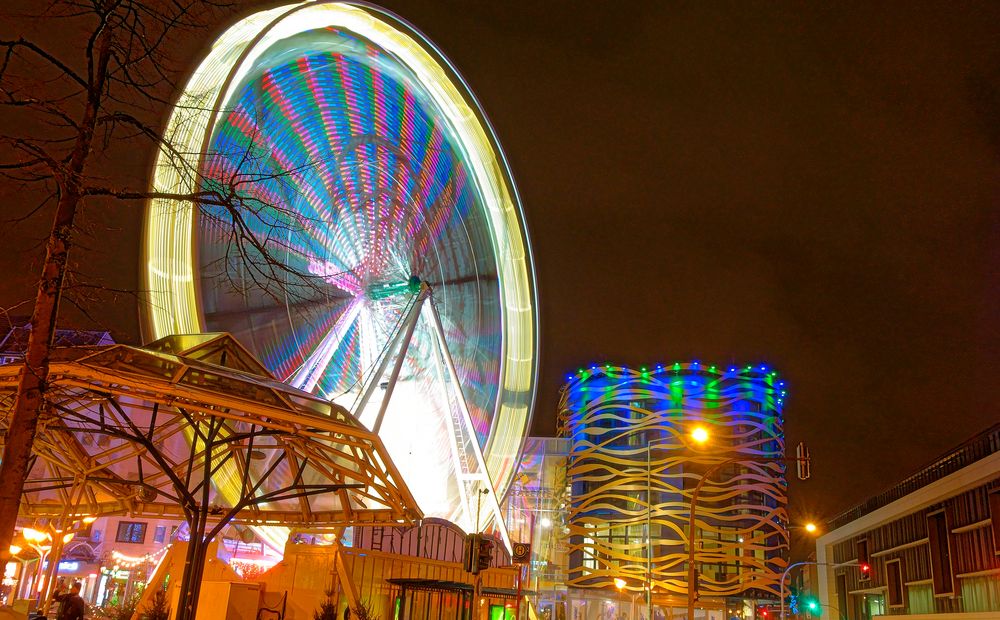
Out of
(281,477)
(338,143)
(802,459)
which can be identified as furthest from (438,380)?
(802,459)

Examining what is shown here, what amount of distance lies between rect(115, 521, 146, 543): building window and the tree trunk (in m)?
42.0

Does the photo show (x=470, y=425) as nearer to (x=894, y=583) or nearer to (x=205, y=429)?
(x=205, y=429)

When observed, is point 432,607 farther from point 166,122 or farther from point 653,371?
point 653,371

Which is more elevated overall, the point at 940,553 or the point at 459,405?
the point at 459,405

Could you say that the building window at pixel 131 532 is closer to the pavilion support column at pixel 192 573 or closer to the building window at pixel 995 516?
the pavilion support column at pixel 192 573

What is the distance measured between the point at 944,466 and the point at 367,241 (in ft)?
69.8

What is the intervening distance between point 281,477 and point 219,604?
3157 mm

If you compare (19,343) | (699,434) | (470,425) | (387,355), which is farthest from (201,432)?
(699,434)

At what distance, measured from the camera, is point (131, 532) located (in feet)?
148

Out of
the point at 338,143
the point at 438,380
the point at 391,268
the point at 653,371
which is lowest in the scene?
the point at 438,380

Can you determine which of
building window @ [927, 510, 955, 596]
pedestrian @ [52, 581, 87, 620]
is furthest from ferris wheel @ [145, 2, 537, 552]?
building window @ [927, 510, 955, 596]

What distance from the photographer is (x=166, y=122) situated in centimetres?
1163

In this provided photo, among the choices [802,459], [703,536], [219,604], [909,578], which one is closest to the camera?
[219,604]

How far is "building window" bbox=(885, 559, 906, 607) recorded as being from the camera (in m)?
33.9
